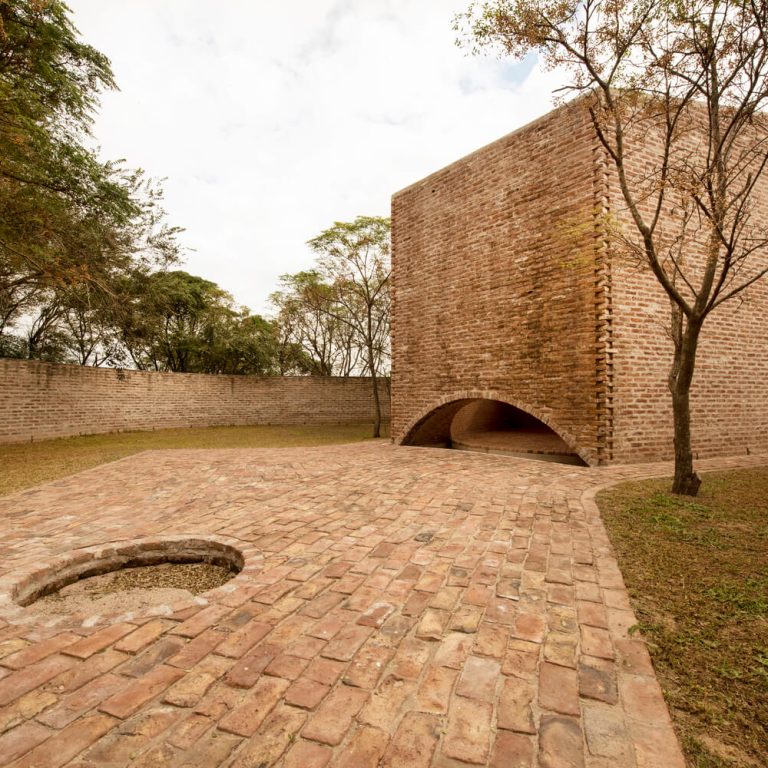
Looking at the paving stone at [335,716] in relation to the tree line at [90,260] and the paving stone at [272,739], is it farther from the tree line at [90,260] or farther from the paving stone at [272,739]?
the tree line at [90,260]

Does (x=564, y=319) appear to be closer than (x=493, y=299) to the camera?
Yes

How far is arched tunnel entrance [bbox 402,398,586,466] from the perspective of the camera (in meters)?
7.81

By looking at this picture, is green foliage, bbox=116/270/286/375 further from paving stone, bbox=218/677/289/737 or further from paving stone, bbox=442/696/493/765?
paving stone, bbox=442/696/493/765

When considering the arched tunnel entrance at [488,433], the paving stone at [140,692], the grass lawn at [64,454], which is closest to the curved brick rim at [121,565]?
the paving stone at [140,692]

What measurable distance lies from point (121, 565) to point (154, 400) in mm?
14502

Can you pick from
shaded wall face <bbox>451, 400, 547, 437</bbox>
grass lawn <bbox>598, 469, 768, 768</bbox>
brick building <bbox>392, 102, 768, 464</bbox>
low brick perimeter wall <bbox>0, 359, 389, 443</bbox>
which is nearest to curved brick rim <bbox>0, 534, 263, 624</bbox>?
grass lawn <bbox>598, 469, 768, 768</bbox>

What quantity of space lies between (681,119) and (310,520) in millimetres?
8333

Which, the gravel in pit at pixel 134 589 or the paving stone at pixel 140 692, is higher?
the paving stone at pixel 140 692

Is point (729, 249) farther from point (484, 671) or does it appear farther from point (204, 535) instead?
point (204, 535)

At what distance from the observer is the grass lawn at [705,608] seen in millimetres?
1442

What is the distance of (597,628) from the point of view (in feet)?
6.75

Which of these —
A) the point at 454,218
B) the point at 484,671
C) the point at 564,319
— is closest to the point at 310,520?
the point at 484,671

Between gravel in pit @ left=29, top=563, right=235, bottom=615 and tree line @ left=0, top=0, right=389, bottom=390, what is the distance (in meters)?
5.64

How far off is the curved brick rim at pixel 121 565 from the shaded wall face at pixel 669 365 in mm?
5617
